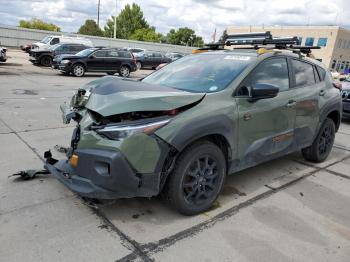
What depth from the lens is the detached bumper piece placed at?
282cm

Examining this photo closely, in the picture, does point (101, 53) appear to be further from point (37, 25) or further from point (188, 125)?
point (37, 25)

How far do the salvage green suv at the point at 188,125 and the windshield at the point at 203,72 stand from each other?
0.04 feet

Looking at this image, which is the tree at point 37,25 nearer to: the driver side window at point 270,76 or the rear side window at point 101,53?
the rear side window at point 101,53

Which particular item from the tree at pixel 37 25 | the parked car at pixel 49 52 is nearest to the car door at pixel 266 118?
the parked car at pixel 49 52

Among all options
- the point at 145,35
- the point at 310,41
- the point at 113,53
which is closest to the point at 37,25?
the point at 145,35

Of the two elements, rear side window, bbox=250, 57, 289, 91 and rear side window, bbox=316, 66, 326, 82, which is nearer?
rear side window, bbox=250, 57, 289, 91

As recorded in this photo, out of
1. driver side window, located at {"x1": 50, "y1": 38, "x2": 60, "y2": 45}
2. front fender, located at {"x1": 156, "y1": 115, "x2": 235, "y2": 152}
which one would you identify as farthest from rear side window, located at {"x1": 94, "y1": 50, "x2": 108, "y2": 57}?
front fender, located at {"x1": 156, "y1": 115, "x2": 235, "y2": 152}

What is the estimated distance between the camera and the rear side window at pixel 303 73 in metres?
4.55

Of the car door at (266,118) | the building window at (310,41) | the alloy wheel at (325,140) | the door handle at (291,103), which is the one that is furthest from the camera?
the building window at (310,41)

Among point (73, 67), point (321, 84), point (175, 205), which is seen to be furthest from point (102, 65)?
point (175, 205)

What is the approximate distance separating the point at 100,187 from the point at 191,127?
966 millimetres

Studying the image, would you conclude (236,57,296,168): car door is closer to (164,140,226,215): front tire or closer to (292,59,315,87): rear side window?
(292,59,315,87): rear side window

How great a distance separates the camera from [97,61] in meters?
18.0

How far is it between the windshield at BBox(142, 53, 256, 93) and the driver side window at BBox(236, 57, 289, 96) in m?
0.14
